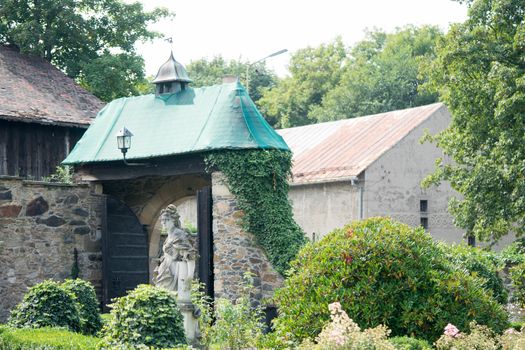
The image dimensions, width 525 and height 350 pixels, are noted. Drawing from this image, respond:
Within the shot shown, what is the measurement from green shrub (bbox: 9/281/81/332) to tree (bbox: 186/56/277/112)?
1440 inches

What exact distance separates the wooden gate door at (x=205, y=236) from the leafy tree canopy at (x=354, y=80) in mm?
23067

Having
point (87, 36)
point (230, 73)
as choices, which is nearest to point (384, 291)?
point (87, 36)

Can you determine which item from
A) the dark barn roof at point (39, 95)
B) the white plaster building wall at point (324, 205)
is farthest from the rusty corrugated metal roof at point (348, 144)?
the dark barn roof at point (39, 95)

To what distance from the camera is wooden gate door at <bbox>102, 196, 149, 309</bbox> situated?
19.7m

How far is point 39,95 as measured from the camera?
24.0m

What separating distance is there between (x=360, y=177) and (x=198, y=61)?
1186 inches

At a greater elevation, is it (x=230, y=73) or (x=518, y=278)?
(x=230, y=73)

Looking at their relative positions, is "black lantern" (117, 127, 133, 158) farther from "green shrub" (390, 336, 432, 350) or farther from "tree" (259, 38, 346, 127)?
"tree" (259, 38, 346, 127)

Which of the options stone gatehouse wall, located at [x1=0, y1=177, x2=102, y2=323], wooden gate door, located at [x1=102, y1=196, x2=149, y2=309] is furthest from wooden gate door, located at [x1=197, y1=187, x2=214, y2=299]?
stone gatehouse wall, located at [x1=0, y1=177, x2=102, y2=323]

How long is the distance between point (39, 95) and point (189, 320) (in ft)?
40.6

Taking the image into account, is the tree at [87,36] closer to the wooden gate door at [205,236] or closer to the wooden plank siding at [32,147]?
the wooden plank siding at [32,147]

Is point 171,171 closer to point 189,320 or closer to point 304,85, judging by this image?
point 189,320

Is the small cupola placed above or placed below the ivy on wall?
above

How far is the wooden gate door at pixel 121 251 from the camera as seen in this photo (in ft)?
64.7
